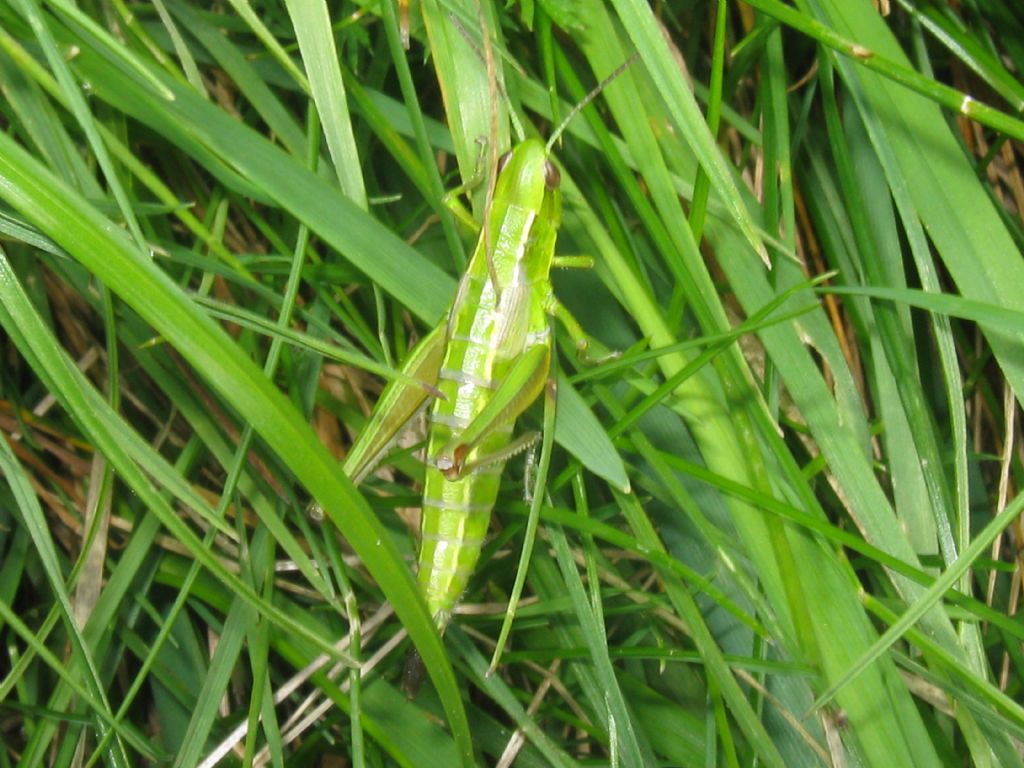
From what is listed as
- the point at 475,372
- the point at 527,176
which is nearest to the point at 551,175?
the point at 527,176

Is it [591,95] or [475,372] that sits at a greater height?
[591,95]

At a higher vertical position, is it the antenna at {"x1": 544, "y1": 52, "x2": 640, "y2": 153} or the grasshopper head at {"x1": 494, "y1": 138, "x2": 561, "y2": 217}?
the antenna at {"x1": 544, "y1": 52, "x2": 640, "y2": 153}

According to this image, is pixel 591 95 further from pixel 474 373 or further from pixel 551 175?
pixel 474 373

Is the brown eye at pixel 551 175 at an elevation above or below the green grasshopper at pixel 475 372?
above

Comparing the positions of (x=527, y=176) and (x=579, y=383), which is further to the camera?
(x=579, y=383)

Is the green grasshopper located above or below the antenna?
below

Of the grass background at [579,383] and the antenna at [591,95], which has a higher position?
the antenna at [591,95]
